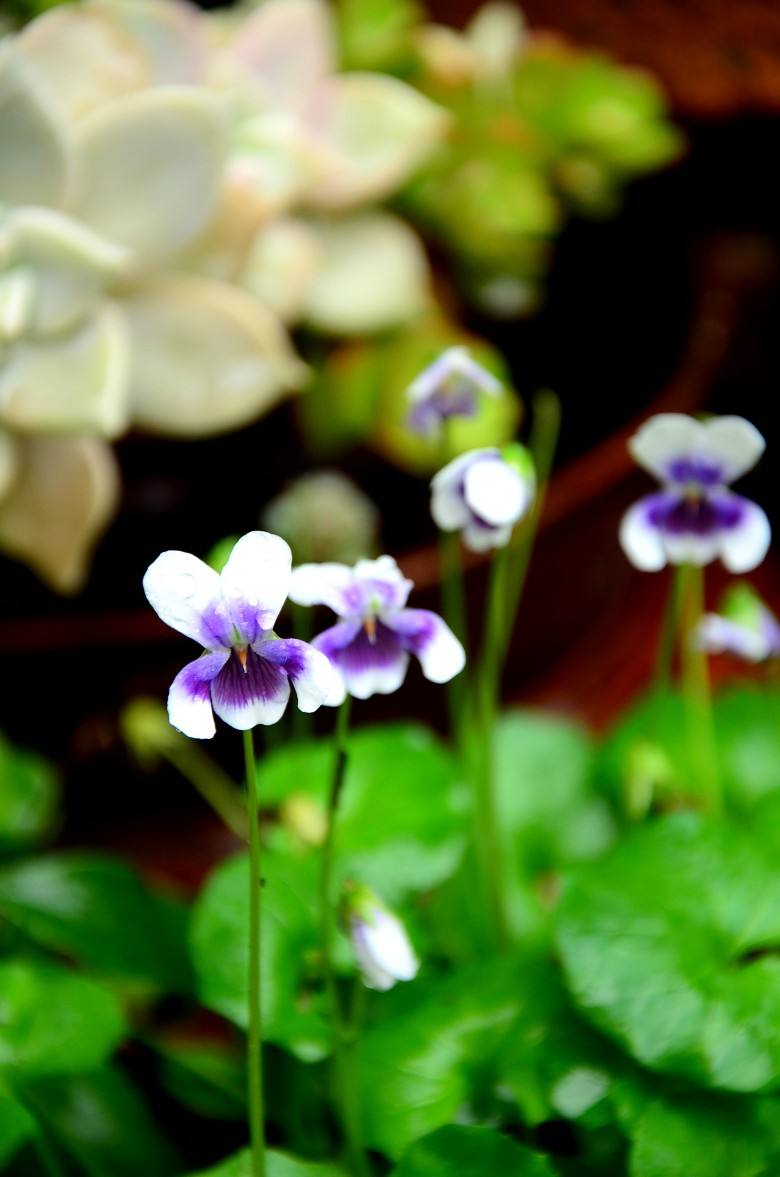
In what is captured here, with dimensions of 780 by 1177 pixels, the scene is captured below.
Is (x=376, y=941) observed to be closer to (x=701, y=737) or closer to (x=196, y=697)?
(x=196, y=697)

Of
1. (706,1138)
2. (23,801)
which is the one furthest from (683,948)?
(23,801)

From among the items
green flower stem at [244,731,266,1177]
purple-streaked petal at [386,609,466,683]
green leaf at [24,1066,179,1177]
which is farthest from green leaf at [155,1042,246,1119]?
purple-streaked petal at [386,609,466,683]

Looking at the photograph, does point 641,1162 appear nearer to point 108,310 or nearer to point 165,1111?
point 165,1111

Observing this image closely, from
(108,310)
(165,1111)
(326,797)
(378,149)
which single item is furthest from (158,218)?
(165,1111)

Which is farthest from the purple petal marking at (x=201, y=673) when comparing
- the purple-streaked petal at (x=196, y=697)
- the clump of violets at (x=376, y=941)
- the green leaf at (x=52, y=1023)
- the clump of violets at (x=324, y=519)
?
the clump of violets at (x=324, y=519)

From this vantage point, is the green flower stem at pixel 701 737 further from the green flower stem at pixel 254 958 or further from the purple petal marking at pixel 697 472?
the green flower stem at pixel 254 958

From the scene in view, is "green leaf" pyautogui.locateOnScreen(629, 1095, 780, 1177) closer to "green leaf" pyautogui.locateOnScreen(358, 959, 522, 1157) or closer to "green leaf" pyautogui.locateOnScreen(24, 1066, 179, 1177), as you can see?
"green leaf" pyautogui.locateOnScreen(358, 959, 522, 1157)
